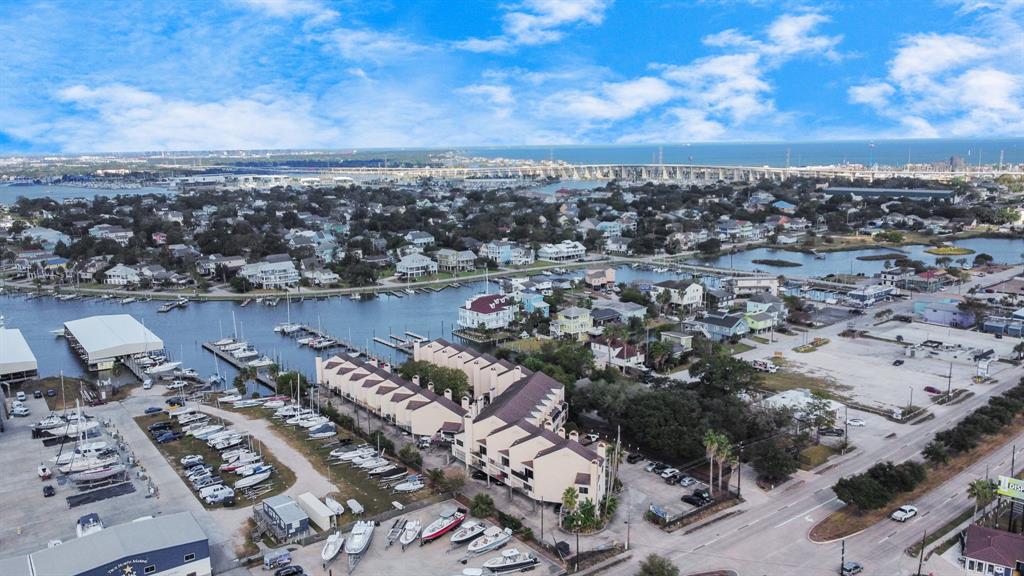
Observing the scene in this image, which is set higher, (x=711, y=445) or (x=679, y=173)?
(x=679, y=173)

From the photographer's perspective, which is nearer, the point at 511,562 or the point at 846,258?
the point at 511,562

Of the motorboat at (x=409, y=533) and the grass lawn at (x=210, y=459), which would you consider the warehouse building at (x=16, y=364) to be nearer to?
the grass lawn at (x=210, y=459)

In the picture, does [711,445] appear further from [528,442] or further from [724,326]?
[724,326]

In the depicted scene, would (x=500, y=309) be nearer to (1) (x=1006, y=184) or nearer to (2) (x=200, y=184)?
(1) (x=1006, y=184)

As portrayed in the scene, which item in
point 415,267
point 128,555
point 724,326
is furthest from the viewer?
point 415,267

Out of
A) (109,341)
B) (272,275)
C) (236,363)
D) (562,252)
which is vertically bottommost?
(236,363)

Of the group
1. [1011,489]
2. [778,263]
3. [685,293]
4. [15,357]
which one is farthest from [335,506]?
[778,263]

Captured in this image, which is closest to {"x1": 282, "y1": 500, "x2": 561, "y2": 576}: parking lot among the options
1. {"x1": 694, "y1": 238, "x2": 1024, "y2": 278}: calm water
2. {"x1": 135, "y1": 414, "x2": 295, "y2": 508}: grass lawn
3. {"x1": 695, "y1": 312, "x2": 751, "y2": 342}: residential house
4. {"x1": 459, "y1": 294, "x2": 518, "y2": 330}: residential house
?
{"x1": 135, "y1": 414, "x2": 295, "y2": 508}: grass lawn
